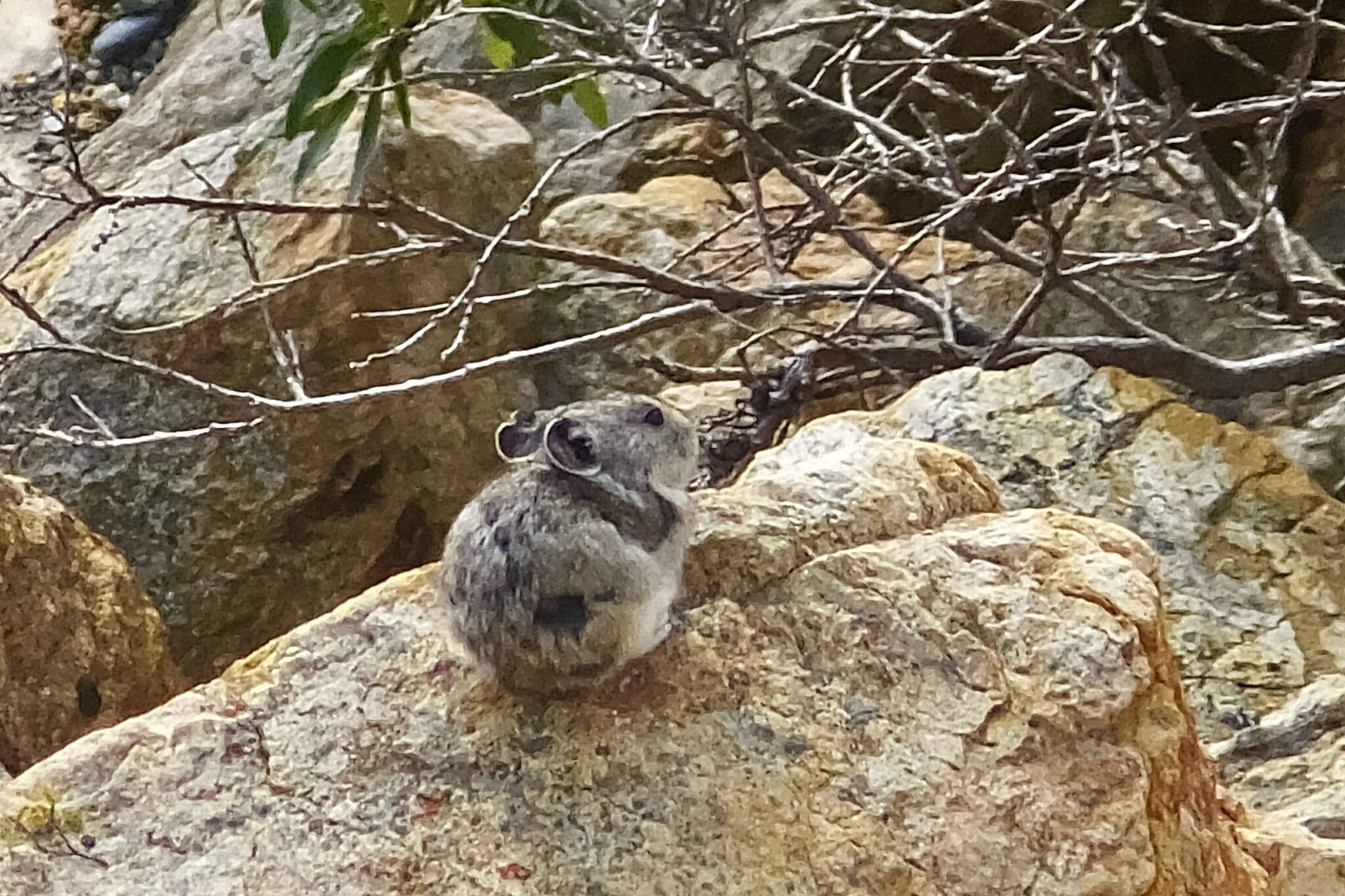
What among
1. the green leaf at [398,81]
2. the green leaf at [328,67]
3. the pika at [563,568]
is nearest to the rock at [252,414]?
the green leaf at [398,81]

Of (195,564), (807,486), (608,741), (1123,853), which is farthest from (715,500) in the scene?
(195,564)

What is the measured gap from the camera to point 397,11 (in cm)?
262

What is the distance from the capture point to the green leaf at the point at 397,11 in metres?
2.62

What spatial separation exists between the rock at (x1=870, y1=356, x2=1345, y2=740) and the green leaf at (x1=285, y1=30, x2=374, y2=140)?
4.70 feet

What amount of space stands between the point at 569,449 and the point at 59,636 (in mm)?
1266

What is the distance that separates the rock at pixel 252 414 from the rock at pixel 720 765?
159 cm

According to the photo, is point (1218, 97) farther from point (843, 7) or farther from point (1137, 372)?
point (1137, 372)

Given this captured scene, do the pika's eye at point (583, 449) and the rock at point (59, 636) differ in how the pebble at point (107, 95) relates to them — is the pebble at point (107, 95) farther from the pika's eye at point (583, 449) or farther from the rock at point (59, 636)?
the pika's eye at point (583, 449)

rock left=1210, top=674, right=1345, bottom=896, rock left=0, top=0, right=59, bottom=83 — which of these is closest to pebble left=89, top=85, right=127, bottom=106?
rock left=0, top=0, right=59, bottom=83

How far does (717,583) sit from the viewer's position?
192cm

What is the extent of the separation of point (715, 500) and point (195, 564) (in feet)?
6.22

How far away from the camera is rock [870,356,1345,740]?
9.58 ft

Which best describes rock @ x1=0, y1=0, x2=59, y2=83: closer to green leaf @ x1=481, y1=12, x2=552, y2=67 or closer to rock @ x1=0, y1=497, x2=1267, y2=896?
green leaf @ x1=481, y1=12, x2=552, y2=67

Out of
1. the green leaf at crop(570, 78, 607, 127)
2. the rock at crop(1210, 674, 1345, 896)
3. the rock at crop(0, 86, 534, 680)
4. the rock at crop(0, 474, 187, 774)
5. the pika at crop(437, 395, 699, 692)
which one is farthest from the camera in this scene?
the rock at crop(0, 86, 534, 680)
